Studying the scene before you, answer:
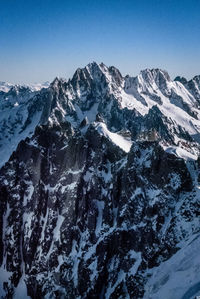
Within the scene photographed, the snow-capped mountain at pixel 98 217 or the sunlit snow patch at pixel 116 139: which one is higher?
the sunlit snow patch at pixel 116 139

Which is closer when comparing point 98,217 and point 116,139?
point 98,217

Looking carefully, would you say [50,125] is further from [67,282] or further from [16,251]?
[67,282]

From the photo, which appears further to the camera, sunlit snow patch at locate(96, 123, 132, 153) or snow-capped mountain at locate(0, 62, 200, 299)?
sunlit snow patch at locate(96, 123, 132, 153)

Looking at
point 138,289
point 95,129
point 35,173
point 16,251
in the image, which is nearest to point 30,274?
point 16,251

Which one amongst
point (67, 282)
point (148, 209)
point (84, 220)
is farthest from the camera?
point (84, 220)

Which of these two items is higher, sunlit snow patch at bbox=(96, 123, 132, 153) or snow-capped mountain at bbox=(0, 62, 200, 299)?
sunlit snow patch at bbox=(96, 123, 132, 153)

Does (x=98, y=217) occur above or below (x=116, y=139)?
below

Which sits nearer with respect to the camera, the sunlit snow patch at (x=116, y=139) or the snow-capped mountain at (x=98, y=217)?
the snow-capped mountain at (x=98, y=217)

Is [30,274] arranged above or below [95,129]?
below
